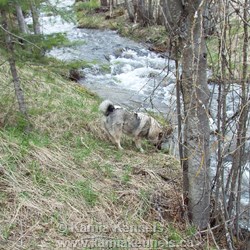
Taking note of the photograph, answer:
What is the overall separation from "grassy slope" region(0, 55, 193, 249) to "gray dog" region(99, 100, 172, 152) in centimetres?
30

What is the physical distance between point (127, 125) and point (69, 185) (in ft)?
8.36

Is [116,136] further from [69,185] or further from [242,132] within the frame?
[242,132]

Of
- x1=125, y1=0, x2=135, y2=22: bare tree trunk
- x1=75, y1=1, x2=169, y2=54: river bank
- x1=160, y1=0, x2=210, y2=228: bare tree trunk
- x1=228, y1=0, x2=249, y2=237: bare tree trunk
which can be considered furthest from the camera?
x1=125, y1=0, x2=135, y2=22: bare tree trunk

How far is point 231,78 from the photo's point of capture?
10.9 ft

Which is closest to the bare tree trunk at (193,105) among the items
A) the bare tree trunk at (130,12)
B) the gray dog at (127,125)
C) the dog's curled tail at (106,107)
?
the gray dog at (127,125)

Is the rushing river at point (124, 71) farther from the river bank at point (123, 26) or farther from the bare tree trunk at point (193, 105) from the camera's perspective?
the bare tree trunk at point (193, 105)

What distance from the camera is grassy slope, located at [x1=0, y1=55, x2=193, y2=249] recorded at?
11.6 ft

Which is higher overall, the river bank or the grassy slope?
the grassy slope

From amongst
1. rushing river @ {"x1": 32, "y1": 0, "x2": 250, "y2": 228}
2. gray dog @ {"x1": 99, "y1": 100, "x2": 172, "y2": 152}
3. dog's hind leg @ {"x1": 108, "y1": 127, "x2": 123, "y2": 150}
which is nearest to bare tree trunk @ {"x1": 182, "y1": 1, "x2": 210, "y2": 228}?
rushing river @ {"x1": 32, "y1": 0, "x2": 250, "y2": 228}

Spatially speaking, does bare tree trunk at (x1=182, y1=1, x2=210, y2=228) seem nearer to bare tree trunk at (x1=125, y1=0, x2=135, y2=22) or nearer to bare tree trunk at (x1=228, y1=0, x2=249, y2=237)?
bare tree trunk at (x1=228, y1=0, x2=249, y2=237)

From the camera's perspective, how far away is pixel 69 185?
412 centimetres

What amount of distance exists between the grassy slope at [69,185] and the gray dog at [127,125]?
0.99 ft

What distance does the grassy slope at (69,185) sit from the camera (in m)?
3.54

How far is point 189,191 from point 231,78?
1388mm
